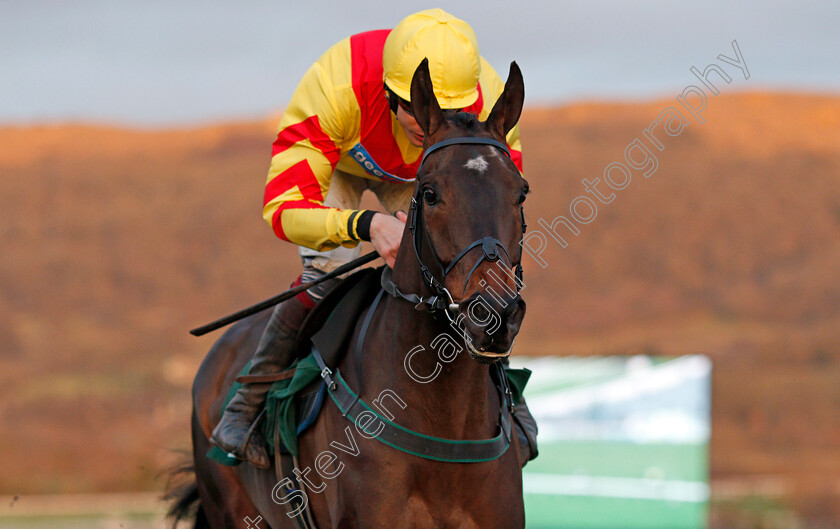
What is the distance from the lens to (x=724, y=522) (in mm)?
14398

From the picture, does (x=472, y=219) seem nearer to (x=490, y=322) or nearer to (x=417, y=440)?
(x=490, y=322)

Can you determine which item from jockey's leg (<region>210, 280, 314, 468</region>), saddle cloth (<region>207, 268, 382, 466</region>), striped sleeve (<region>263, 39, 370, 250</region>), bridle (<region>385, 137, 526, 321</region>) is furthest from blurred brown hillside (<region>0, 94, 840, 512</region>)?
bridle (<region>385, 137, 526, 321</region>)

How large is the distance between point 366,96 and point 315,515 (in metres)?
1.75

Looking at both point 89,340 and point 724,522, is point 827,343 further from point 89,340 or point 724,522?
point 89,340

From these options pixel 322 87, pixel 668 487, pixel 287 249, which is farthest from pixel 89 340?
pixel 322 87

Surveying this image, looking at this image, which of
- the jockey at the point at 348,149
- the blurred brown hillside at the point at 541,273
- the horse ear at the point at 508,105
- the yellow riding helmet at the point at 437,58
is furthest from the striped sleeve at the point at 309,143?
the blurred brown hillside at the point at 541,273

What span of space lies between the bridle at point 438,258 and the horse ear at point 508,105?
0.52 feet

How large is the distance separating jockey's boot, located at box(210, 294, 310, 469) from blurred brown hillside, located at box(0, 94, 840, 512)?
15.0m

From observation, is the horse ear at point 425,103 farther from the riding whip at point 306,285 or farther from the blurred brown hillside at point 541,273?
the blurred brown hillside at point 541,273

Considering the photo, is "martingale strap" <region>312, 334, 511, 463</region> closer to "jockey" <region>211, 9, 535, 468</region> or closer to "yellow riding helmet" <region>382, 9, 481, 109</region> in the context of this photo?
"jockey" <region>211, 9, 535, 468</region>

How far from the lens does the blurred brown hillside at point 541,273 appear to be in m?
22.9

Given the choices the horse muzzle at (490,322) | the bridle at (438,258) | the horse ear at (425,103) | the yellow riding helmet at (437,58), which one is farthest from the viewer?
the yellow riding helmet at (437,58)

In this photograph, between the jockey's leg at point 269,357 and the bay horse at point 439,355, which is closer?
the bay horse at point 439,355

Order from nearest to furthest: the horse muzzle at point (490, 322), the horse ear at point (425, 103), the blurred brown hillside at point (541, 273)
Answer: the horse muzzle at point (490, 322) → the horse ear at point (425, 103) → the blurred brown hillside at point (541, 273)
